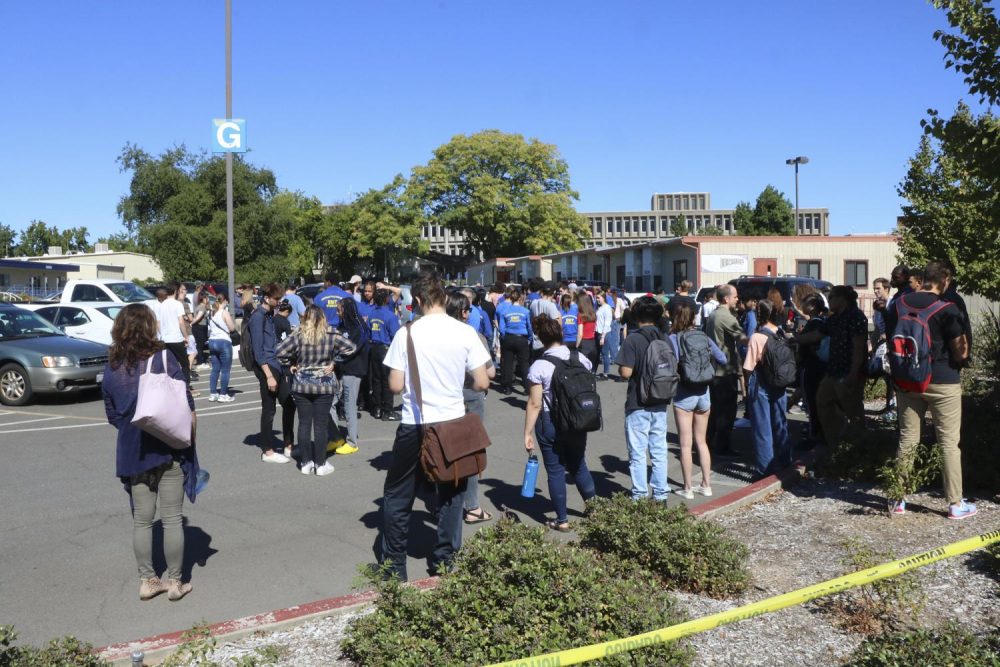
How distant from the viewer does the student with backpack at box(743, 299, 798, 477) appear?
7879 millimetres

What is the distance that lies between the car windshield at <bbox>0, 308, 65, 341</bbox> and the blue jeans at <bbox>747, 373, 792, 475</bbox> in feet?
40.3

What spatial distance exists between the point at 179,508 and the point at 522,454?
4917 mm

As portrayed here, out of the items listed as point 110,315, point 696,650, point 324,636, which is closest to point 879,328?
point 696,650

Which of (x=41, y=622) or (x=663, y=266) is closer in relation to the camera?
(x=41, y=622)

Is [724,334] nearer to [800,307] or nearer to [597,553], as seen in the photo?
[800,307]

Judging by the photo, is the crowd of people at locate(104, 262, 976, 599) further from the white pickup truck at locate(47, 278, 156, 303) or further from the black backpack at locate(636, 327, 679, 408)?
the white pickup truck at locate(47, 278, 156, 303)

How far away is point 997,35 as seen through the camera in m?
5.91

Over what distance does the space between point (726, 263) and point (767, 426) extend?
103ft

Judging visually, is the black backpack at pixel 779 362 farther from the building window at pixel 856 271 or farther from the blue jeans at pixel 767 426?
the building window at pixel 856 271

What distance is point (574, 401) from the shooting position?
6.17 m

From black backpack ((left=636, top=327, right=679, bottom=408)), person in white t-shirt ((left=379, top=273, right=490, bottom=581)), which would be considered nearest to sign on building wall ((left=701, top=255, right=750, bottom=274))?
black backpack ((left=636, top=327, right=679, bottom=408))

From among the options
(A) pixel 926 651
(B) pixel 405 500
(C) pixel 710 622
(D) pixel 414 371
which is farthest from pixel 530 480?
(A) pixel 926 651

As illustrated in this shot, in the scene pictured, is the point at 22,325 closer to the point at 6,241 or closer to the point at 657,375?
the point at 657,375

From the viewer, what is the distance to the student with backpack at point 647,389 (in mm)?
6641
